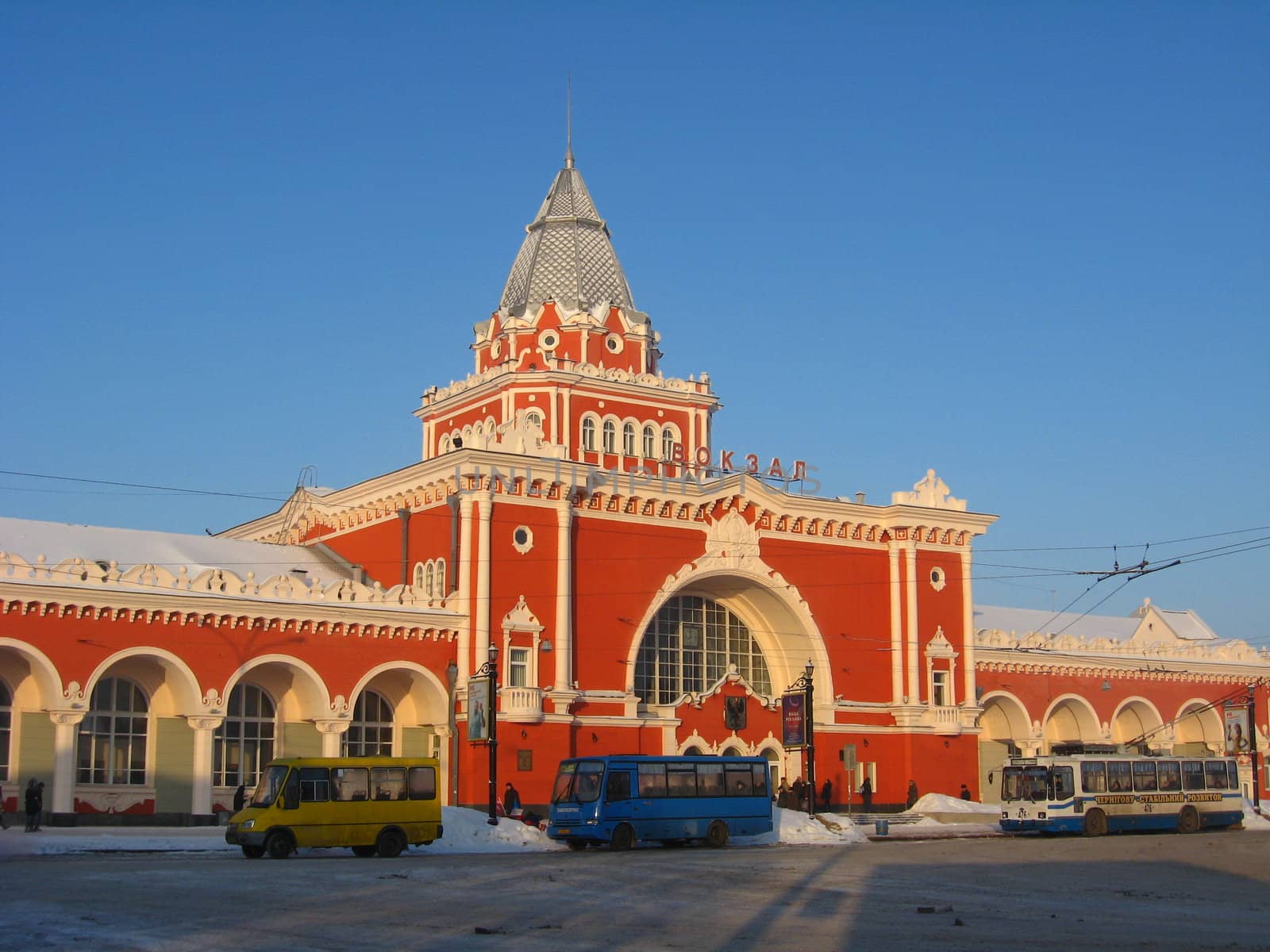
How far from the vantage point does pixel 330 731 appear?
43000 millimetres

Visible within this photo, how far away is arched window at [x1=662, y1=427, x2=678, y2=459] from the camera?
55.6 m

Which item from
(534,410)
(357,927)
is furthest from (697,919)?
(534,410)

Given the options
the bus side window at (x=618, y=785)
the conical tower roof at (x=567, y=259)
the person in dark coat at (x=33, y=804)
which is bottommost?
the person in dark coat at (x=33, y=804)

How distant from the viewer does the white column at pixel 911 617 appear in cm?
5350

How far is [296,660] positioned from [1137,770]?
73.5 feet

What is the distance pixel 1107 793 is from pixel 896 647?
38.5 feet

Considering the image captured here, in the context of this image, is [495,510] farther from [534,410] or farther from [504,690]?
[534,410]

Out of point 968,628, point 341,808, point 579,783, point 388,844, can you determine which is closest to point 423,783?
point 388,844

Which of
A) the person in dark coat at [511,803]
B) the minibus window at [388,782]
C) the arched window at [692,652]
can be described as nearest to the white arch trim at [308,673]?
the person in dark coat at [511,803]

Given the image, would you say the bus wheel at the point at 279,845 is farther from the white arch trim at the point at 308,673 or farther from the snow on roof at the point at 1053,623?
the snow on roof at the point at 1053,623

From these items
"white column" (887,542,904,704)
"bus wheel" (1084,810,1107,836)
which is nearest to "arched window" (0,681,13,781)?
"bus wheel" (1084,810,1107,836)

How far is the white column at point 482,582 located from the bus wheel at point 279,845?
13.7 meters

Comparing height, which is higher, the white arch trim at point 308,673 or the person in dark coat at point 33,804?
the white arch trim at point 308,673

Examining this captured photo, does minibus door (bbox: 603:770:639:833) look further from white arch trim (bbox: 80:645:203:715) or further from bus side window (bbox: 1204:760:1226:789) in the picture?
bus side window (bbox: 1204:760:1226:789)
